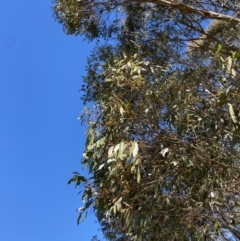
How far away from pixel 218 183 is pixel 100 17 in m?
3.40

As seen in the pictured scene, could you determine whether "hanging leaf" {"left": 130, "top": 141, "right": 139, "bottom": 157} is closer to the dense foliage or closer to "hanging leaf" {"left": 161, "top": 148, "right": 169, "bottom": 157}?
the dense foliage

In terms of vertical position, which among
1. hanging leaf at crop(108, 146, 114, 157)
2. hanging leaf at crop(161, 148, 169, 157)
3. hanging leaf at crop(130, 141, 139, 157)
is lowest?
hanging leaf at crop(130, 141, 139, 157)

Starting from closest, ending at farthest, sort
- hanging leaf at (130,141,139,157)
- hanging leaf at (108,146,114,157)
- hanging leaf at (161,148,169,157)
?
hanging leaf at (130,141,139,157) < hanging leaf at (108,146,114,157) < hanging leaf at (161,148,169,157)

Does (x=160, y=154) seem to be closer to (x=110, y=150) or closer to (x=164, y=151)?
(x=164, y=151)

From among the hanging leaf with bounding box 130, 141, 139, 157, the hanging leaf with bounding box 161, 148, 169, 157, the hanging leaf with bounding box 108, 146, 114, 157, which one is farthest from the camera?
the hanging leaf with bounding box 161, 148, 169, 157

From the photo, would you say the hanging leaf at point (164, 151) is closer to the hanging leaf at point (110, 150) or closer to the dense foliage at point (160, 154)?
the dense foliage at point (160, 154)

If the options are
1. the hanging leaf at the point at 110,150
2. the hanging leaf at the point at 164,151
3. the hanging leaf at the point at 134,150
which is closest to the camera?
the hanging leaf at the point at 134,150

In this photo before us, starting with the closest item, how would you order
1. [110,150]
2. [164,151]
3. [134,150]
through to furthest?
1. [134,150]
2. [110,150]
3. [164,151]

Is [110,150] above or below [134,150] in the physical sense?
above

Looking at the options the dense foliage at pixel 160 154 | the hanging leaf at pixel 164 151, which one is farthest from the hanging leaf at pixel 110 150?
the hanging leaf at pixel 164 151

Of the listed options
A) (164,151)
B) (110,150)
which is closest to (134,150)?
(110,150)

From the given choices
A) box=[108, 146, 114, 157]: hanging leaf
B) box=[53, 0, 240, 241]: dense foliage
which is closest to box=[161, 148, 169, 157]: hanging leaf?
box=[53, 0, 240, 241]: dense foliage

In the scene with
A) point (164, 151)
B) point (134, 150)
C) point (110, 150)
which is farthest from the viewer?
point (164, 151)

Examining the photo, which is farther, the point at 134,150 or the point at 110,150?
the point at 110,150
